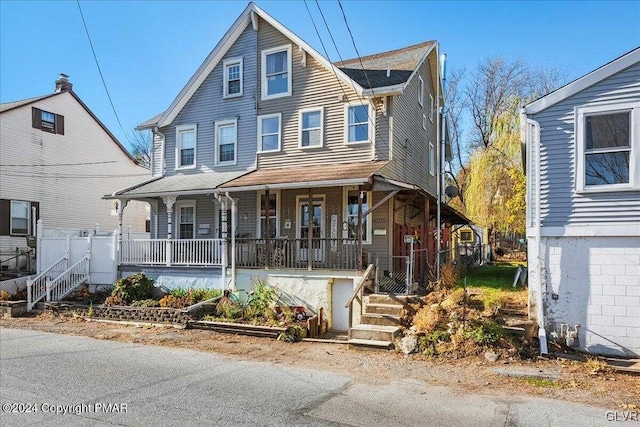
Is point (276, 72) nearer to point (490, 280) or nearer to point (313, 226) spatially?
point (313, 226)

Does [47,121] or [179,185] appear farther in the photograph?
[47,121]

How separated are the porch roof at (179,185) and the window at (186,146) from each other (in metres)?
0.55

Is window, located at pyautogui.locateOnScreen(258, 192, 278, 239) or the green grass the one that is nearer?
→ the green grass

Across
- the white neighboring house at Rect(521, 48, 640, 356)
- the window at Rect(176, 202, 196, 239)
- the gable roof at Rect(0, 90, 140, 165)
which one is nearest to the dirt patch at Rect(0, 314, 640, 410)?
the white neighboring house at Rect(521, 48, 640, 356)

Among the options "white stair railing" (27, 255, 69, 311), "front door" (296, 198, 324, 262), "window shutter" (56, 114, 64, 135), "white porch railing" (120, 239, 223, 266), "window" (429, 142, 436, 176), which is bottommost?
"white stair railing" (27, 255, 69, 311)

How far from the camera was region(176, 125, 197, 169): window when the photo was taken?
1759 cm

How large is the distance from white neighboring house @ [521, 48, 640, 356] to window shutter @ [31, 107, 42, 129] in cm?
2330

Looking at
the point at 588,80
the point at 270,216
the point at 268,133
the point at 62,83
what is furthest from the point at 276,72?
the point at 62,83

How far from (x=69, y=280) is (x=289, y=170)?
899cm

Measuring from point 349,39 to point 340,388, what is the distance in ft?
26.3

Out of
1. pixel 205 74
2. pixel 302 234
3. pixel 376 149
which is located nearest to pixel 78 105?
pixel 205 74

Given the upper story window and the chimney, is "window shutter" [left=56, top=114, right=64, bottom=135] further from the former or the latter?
the chimney

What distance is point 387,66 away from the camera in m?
16.9

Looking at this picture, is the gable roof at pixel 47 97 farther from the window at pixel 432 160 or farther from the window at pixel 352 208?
the window at pixel 432 160
